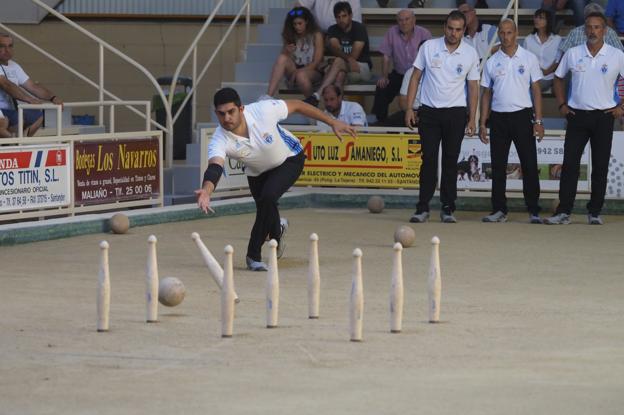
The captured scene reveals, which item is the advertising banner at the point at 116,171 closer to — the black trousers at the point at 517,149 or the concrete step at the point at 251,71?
the black trousers at the point at 517,149

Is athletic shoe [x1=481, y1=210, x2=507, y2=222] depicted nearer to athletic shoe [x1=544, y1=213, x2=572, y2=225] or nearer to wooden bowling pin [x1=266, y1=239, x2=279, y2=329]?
athletic shoe [x1=544, y1=213, x2=572, y2=225]

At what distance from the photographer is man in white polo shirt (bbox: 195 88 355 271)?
9.88 metres

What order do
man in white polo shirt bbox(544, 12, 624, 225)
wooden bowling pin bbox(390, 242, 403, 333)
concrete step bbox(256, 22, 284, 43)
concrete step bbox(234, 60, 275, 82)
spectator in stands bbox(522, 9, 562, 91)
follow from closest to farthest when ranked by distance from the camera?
wooden bowling pin bbox(390, 242, 403, 333)
man in white polo shirt bbox(544, 12, 624, 225)
spectator in stands bbox(522, 9, 562, 91)
concrete step bbox(234, 60, 275, 82)
concrete step bbox(256, 22, 284, 43)

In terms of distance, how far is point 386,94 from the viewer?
16.5 m

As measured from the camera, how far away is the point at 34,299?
29.7 feet

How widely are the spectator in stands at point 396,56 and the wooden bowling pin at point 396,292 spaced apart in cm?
875

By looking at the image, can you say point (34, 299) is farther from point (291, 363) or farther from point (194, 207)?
point (194, 207)

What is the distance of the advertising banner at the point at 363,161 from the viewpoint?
15.3 meters

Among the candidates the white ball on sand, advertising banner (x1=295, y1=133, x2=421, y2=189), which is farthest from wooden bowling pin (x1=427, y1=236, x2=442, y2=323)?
advertising banner (x1=295, y1=133, x2=421, y2=189)

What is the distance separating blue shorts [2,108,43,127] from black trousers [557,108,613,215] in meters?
5.28

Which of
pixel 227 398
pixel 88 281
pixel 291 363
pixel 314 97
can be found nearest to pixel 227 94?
pixel 88 281

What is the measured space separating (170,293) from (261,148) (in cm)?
212

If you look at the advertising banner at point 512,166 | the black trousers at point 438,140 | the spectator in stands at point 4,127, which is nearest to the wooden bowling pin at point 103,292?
the spectator in stands at point 4,127

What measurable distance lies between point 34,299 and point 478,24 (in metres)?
9.25
